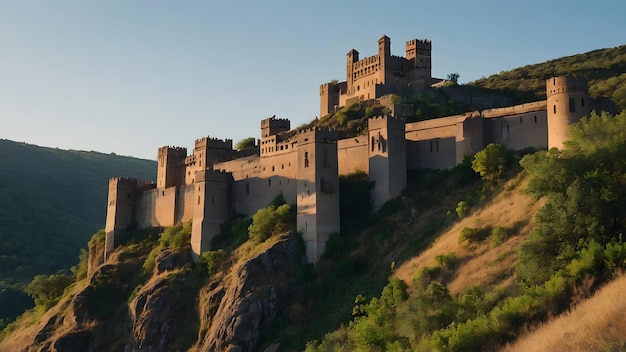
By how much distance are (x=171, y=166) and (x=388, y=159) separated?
90.0 feet

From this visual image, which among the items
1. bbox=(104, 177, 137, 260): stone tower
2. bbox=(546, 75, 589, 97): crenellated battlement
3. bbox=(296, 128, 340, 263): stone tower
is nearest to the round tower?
bbox=(546, 75, 589, 97): crenellated battlement

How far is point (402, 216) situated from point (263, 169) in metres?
14.2

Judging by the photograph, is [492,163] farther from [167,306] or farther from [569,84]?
[167,306]

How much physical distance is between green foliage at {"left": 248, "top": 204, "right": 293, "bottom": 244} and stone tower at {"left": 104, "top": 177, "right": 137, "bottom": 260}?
21.1 m

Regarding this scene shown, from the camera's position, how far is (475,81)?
101000 mm

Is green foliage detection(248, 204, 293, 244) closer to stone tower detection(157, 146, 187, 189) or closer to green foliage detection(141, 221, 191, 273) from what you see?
green foliage detection(141, 221, 191, 273)

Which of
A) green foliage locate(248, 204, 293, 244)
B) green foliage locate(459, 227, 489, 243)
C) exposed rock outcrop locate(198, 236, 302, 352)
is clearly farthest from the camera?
green foliage locate(248, 204, 293, 244)

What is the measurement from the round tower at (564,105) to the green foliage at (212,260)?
→ 25578 millimetres

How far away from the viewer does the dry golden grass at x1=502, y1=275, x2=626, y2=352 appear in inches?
1017

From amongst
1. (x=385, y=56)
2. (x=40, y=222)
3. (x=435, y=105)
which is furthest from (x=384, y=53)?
(x=40, y=222)

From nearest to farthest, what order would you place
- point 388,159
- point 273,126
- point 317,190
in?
point 317,190 < point 388,159 < point 273,126

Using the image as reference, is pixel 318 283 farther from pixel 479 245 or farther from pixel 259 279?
pixel 479 245

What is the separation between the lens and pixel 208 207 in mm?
66438

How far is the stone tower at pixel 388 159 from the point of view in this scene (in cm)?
5878
